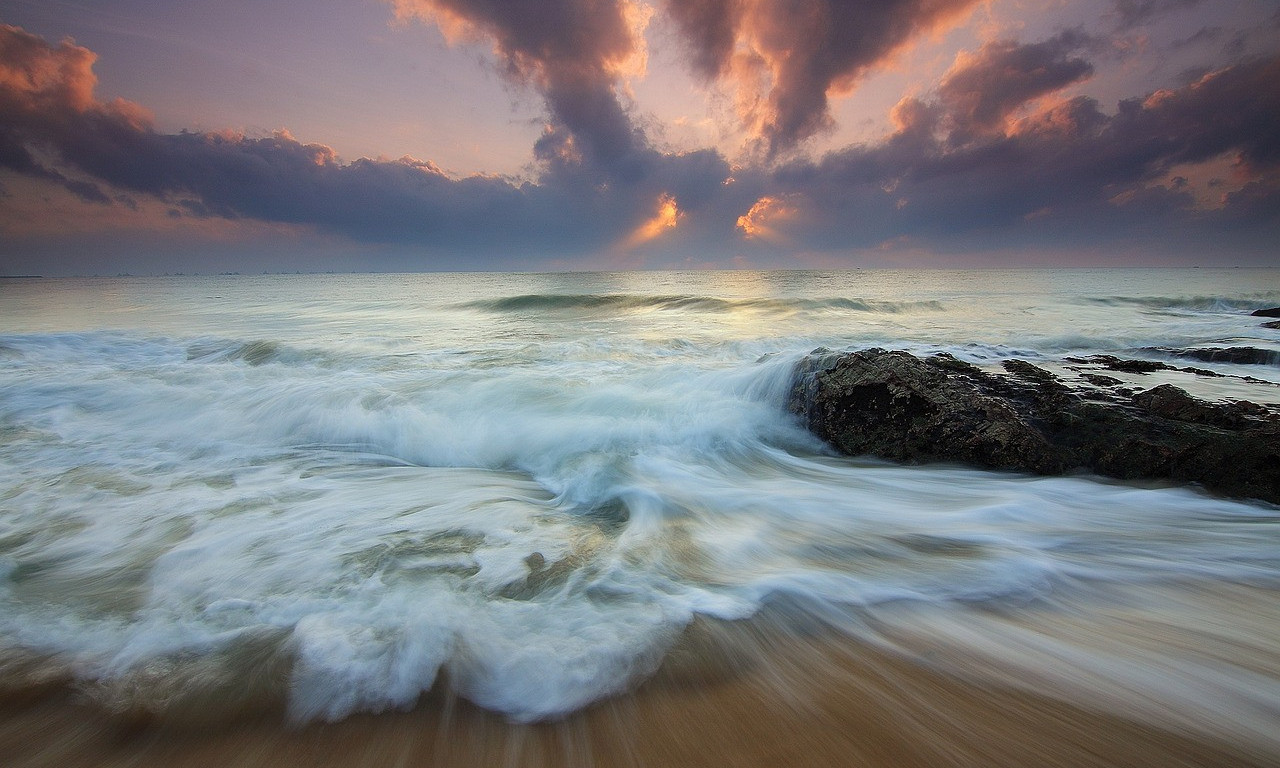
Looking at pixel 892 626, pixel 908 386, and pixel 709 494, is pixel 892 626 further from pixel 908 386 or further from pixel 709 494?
pixel 908 386

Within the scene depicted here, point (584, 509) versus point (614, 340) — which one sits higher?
point (614, 340)

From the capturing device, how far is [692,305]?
2373cm

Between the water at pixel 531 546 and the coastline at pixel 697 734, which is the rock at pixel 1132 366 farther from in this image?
the coastline at pixel 697 734

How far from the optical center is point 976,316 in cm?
1934

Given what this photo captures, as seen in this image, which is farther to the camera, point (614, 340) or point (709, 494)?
point (614, 340)

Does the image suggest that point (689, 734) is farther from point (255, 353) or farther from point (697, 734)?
point (255, 353)

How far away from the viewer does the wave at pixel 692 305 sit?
73.8 ft

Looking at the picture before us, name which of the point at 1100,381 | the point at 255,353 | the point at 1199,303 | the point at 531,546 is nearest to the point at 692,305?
the point at 255,353

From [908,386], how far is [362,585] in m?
4.58

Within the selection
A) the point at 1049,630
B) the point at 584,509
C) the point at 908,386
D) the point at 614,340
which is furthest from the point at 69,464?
the point at 614,340

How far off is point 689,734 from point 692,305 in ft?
74.4

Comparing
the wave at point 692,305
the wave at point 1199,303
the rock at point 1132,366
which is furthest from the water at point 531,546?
the wave at point 1199,303

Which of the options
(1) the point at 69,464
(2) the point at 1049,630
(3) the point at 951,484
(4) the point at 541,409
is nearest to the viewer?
(2) the point at 1049,630

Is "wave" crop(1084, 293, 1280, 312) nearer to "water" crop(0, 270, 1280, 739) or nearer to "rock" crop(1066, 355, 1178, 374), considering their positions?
"rock" crop(1066, 355, 1178, 374)
